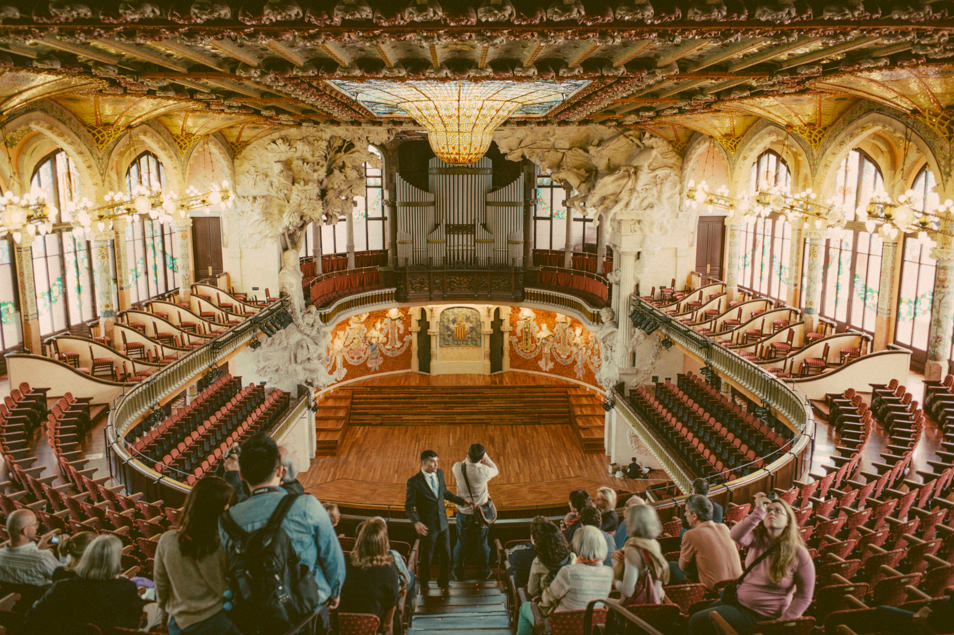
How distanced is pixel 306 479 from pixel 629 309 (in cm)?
1034

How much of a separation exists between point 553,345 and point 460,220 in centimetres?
564

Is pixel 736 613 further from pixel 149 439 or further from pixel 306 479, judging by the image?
pixel 306 479

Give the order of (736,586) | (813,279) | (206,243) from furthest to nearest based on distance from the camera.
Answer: (206,243) → (813,279) → (736,586)

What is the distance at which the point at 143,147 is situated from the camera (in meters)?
18.1

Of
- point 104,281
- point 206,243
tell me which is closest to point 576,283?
point 104,281

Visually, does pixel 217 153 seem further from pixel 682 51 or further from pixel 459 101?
pixel 682 51

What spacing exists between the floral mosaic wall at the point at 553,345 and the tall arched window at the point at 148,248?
40.3 feet

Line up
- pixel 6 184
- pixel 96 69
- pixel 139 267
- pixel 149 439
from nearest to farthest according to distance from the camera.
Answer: pixel 96 69 → pixel 149 439 → pixel 6 184 → pixel 139 267

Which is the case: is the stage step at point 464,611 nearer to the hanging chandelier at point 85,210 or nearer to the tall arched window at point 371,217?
the hanging chandelier at point 85,210

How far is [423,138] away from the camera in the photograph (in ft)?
75.0

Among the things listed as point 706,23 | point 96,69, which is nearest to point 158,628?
point 706,23

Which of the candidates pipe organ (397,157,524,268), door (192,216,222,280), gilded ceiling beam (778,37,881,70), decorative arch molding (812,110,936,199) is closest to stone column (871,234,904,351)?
decorative arch molding (812,110,936,199)

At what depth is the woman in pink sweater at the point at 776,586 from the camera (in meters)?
4.11

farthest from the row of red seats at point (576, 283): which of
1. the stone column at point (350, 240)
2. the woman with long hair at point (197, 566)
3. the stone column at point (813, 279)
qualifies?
the woman with long hair at point (197, 566)
